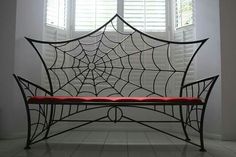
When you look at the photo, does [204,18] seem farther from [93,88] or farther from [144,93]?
[93,88]

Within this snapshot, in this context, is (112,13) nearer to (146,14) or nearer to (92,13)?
Answer: (92,13)

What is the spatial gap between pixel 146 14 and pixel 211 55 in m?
0.90

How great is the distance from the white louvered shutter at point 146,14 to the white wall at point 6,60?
47.4 inches

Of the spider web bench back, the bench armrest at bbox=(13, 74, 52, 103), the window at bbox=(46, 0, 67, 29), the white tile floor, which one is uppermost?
the window at bbox=(46, 0, 67, 29)

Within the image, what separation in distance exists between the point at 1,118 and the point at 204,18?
2.13m

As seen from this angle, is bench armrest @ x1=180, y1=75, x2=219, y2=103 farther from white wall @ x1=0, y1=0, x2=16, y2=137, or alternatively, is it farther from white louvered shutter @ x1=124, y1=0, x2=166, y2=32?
white wall @ x1=0, y1=0, x2=16, y2=137

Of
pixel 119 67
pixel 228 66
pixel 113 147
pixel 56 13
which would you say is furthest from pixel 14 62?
pixel 228 66

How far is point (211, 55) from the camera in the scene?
229cm

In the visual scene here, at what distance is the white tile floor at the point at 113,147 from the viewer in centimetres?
168

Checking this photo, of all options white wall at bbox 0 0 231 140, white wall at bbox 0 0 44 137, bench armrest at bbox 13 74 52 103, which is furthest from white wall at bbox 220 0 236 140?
white wall at bbox 0 0 44 137

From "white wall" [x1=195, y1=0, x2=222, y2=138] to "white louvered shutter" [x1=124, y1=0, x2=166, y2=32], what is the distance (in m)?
0.46

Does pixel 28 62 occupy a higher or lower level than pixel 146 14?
lower

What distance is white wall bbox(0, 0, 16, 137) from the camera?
85.2 inches

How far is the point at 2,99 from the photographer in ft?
7.16
